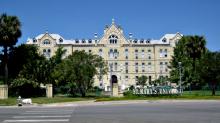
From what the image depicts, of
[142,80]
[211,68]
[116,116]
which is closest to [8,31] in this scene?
[211,68]

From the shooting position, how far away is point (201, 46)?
7750 cm

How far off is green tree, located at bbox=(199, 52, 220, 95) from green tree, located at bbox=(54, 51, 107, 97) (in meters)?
14.6

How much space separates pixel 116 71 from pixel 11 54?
54873 millimetres

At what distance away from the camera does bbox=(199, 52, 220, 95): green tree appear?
182 feet

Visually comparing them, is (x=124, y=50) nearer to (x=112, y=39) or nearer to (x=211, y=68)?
(x=112, y=39)

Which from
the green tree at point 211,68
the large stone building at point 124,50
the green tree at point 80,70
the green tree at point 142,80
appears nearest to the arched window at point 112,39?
the large stone building at point 124,50

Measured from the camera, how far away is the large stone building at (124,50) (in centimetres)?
10844

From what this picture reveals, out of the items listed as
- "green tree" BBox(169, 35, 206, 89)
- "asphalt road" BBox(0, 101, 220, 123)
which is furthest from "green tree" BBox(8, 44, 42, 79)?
"asphalt road" BBox(0, 101, 220, 123)

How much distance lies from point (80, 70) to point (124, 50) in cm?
5802

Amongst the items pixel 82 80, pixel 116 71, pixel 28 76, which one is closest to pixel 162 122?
pixel 82 80

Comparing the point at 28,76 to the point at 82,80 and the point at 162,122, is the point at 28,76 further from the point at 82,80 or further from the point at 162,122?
the point at 162,122

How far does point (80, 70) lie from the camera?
5325cm

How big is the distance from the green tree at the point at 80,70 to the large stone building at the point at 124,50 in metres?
52.1

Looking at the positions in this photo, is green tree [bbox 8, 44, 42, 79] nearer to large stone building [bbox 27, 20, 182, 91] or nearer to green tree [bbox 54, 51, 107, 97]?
green tree [bbox 54, 51, 107, 97]
